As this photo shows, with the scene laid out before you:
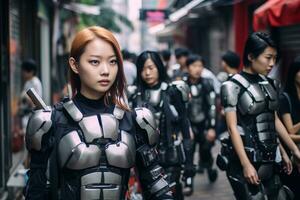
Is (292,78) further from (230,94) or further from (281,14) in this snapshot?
(281,14)

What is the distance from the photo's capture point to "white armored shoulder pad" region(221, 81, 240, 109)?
4750 millimetres

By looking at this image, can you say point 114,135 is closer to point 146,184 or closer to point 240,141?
point 146,184

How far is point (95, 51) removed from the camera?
3072mm

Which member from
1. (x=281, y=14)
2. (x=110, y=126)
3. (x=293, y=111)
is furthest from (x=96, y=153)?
(x=281, y=14)

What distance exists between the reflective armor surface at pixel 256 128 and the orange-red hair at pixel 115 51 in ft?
5.52

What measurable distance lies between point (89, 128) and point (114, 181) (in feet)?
1.02

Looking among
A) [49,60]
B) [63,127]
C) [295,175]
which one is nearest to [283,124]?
[295,175]

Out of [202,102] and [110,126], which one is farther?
[202,102]

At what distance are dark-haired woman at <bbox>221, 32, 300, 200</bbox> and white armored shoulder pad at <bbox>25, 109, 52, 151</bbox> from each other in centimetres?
203

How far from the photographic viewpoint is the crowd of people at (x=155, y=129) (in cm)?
305

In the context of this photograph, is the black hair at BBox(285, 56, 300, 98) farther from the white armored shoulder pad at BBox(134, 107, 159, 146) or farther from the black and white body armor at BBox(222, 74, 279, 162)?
the white armored shoulder pad at BBox(134, 107, 159, 146)

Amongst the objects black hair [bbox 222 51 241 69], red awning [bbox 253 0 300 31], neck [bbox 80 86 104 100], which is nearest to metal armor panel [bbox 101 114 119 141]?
neck [bbox 80 86 104 100]

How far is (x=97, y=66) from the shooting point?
10.1ft

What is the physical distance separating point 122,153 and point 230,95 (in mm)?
1908
